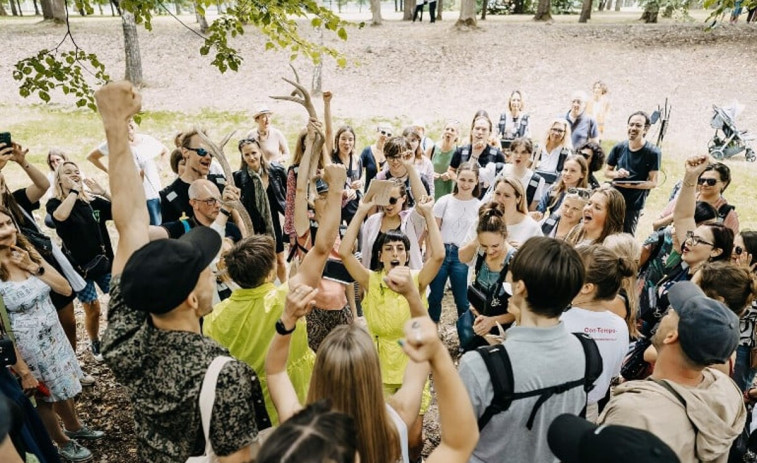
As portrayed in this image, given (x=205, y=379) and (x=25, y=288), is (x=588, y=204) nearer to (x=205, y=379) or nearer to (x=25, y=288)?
(x=205, y=379)

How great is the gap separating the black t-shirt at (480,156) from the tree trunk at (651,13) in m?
23.2

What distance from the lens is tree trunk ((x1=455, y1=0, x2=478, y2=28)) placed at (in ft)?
77.5

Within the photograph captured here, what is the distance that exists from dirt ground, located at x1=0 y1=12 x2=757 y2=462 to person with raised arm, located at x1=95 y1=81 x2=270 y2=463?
1370 cm

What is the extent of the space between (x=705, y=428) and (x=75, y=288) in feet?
14.9

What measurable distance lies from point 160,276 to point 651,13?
29845mm

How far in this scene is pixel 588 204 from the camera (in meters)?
4.49

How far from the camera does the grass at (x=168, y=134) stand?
10445 mm

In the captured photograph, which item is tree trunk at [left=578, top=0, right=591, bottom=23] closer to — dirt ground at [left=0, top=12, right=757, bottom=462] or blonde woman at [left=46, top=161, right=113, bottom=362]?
dirt ground at [left=0, top=12, right=757, bottom=462]

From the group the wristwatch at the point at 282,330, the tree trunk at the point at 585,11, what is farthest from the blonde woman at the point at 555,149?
the tree trunk at the point at 585,11

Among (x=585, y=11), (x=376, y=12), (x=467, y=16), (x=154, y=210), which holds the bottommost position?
(x=154, y=210)

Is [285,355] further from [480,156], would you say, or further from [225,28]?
[480,156]

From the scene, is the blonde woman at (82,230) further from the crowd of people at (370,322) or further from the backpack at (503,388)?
the backpack at (503,388)

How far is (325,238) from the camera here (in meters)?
2.80

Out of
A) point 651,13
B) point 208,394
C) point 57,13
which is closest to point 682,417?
point 208,394
